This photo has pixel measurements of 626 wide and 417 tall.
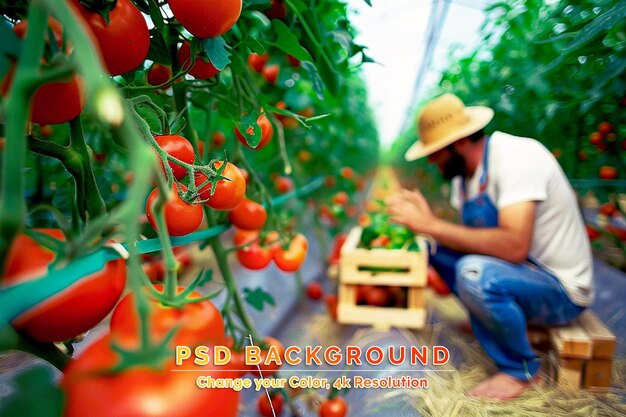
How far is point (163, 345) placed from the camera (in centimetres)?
25

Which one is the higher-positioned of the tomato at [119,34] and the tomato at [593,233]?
the tomato at [119,34]

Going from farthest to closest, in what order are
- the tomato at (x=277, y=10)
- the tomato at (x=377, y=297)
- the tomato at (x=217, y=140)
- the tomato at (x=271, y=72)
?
the tomato at (x=377, y=297) < the tomato at (x=217, y=140) < the tomato at (x=271, y=72) < the tomato at (x=277, y=10)

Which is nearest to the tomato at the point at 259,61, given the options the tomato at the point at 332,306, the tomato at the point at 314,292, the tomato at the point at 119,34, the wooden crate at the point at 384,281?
the tomato at the point at 119,34

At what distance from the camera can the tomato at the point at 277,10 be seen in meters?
0.71

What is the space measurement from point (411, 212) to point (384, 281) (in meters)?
0.33

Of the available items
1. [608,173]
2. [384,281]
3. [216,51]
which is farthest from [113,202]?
[608,173]

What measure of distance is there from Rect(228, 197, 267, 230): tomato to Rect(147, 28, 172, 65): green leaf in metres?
0.30

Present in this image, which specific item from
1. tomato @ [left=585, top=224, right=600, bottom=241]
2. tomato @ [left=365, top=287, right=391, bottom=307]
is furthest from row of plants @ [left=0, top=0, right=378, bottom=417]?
tomato @ [left=585, top=224, right=600, bottom=241]

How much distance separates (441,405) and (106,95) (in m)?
1.06

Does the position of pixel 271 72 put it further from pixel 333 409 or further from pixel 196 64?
pixel 333 409

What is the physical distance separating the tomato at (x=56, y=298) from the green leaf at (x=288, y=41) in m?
0.40

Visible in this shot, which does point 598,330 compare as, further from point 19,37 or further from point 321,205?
point 321,205

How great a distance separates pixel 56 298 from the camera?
0.36m

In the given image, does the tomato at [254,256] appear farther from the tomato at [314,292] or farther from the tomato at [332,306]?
the tomato at [314,292]
